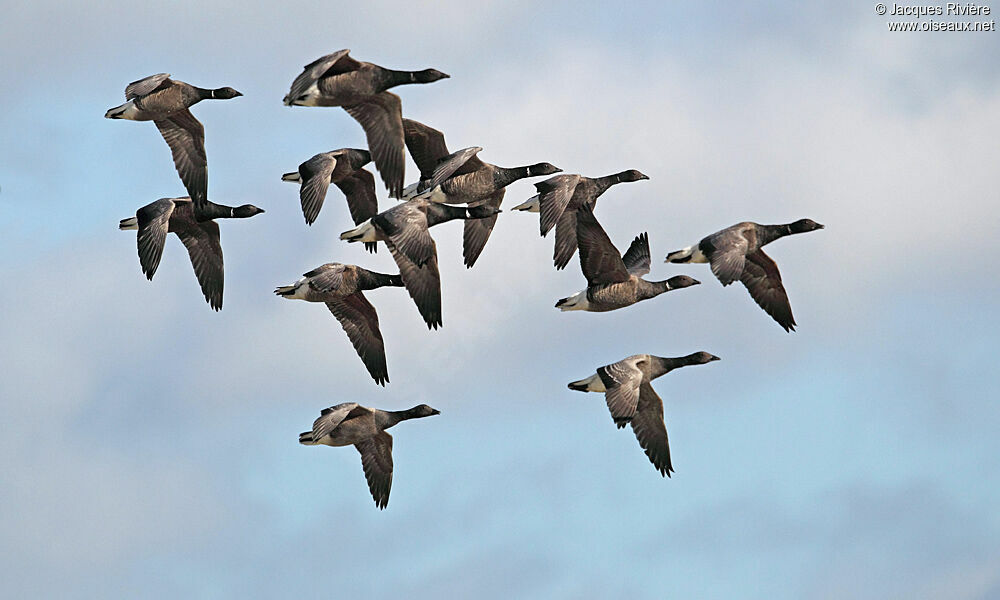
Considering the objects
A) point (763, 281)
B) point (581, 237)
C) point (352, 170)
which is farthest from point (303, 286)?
point (763, 281)

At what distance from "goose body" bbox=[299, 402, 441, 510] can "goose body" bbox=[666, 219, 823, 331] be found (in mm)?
7168

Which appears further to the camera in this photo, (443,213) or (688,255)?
(443,213)

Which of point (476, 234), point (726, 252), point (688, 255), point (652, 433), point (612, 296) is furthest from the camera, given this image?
point (476, 234)

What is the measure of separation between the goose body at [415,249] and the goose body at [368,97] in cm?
57

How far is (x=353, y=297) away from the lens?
4059 cm

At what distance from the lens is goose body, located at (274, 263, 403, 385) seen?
39344 mm

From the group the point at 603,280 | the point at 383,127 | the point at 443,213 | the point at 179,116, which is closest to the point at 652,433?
the point at 603,280

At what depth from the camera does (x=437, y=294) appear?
37.4 metres

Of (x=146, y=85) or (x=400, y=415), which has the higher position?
(x=146, y=85)

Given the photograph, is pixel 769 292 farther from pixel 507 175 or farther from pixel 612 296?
pixel 507 175

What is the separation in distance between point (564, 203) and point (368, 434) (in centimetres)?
664

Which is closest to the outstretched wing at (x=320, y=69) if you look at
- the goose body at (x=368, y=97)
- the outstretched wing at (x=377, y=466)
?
the goose body at (x=368, y=97)

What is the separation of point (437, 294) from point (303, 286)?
3439mm

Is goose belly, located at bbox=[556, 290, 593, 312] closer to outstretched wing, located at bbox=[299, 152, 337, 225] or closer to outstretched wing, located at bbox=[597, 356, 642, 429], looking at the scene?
outstretched wing, located at bbox=[597, 356, 642, 429]
